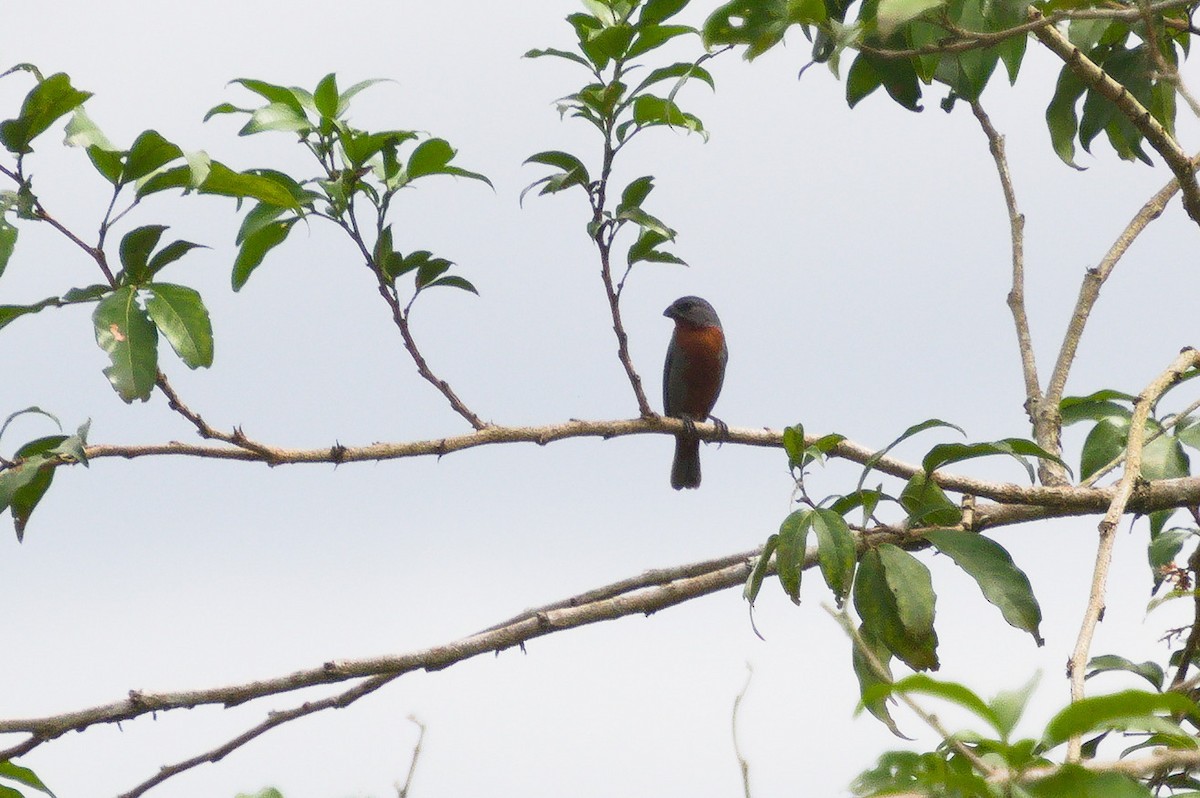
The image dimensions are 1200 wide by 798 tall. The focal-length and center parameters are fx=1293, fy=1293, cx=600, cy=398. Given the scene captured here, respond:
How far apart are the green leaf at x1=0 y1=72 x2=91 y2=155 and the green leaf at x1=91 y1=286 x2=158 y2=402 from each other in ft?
1.29

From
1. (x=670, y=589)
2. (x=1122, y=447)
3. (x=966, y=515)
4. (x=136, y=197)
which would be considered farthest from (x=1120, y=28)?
(x=136, y=197)

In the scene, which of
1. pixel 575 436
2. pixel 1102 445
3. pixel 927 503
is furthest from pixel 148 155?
pixel 1102 445

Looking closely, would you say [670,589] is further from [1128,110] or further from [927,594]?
[1128,110]

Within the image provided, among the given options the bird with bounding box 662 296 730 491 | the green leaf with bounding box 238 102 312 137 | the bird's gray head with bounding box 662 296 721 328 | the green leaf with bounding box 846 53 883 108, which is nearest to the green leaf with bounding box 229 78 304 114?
the green leaf with bounding box 238 102 312 137

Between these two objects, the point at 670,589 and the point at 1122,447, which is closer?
the point at 670,589

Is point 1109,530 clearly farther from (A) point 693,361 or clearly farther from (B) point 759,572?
(A) point 693,361

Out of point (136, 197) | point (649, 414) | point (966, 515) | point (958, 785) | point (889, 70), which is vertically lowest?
point (958, 785)

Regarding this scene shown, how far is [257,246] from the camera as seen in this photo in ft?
12.0

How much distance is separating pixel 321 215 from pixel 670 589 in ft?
4.72

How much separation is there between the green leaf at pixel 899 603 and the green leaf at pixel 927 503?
0.65ft

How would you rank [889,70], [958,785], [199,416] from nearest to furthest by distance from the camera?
1. [958,785]
2. [199,416]
3. [889,70]

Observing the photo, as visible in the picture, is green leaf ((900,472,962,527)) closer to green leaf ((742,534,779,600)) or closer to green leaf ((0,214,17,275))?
green leaf ((742,534,779,600))

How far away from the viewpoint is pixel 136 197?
2.96 m

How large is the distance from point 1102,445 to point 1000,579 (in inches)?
38.0
